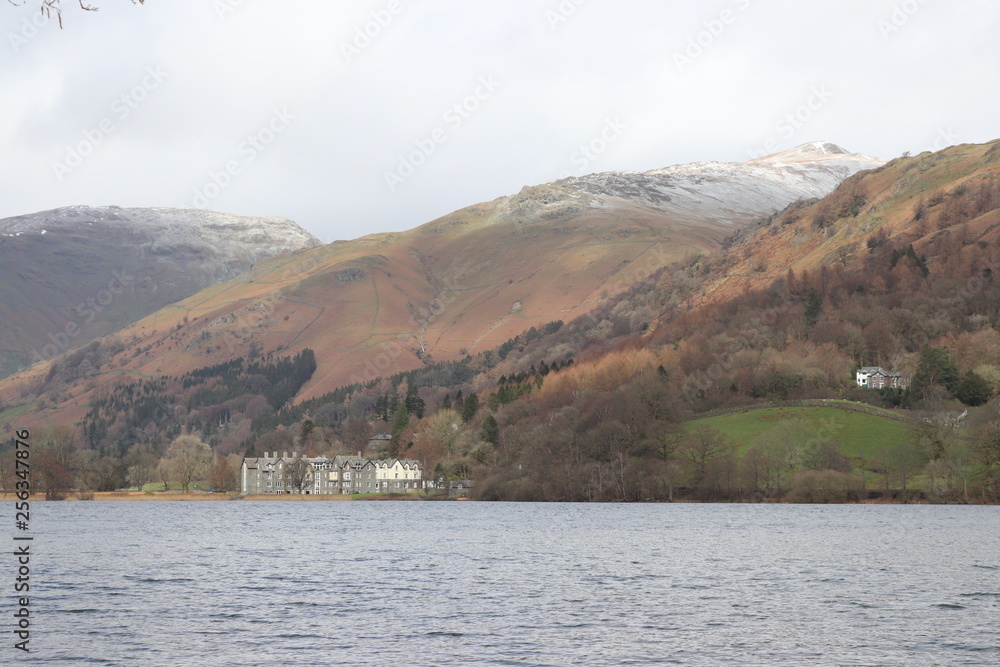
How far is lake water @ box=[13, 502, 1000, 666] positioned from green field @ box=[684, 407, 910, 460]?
5043 cm

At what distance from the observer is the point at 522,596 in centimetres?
5178

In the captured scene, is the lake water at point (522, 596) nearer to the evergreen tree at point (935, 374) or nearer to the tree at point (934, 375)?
A: the tree at point (934, 375)

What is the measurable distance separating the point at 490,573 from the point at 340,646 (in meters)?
25.0

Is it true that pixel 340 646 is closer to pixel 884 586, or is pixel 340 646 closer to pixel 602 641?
pixel 602 641

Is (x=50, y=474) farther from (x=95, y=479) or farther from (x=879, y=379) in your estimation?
(x=879, y=379)

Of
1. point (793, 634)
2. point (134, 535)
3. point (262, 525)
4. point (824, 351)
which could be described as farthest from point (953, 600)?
point (824, 351)

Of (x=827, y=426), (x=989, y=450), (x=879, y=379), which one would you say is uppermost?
(x=879, y=379)

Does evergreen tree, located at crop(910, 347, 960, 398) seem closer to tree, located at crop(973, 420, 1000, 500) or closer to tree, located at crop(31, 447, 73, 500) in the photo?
tree, located at crop(973, 420, 1000, 500)

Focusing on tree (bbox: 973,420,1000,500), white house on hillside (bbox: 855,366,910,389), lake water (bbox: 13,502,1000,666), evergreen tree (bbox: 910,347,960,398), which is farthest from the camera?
white house on hillside (bbox: 855,366,910,389)

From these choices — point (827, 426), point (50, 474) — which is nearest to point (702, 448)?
point (827, 426)

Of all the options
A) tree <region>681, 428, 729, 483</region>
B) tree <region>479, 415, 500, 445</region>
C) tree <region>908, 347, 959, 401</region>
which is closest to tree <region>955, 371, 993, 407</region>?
tree <region>908, 347, 959, 401</region>

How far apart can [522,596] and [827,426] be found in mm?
116407

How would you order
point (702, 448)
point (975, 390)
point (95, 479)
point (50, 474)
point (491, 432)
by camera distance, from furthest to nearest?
point (95, 479) < point (491, 432) < point (50, 474) < point (975, 390) < point (702, 448)

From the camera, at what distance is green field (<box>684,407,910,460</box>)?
152 meters
